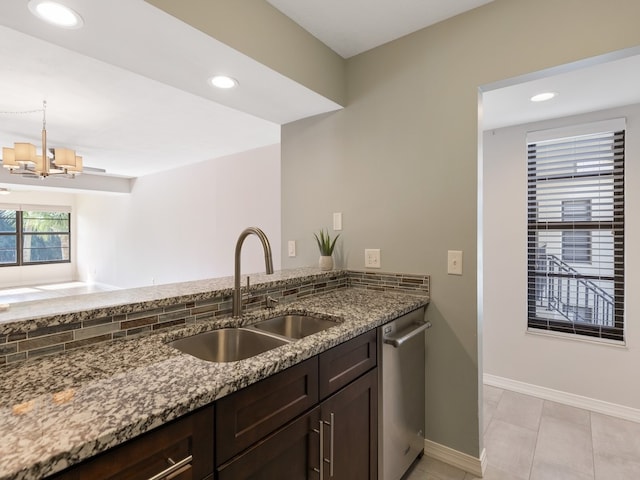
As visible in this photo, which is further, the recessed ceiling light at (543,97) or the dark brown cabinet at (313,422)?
the recessed ceiling light at (543,97)

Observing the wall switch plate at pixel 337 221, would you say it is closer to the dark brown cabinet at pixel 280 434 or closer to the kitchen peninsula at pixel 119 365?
the kitchen peninsula at pixel 119 365

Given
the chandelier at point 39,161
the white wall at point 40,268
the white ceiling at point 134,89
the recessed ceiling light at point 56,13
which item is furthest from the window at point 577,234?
the white wall at point 40,268

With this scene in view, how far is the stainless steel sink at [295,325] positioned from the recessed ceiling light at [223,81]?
129 centimetres

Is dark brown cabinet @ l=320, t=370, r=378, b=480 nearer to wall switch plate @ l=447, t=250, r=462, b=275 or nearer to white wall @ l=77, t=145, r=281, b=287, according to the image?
wall switch plate @ l=447, t=250, r=462, b=275

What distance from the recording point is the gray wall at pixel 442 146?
5.17ft

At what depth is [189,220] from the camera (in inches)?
200

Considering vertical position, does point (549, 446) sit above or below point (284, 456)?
below

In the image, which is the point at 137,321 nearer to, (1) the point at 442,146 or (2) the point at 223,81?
(2) the point at 223,81

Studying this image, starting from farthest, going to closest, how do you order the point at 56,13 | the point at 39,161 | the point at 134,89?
the point at 39,161, the point at 134,89, the point at 56,13

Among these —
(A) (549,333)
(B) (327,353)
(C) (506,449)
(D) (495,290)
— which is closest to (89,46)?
(B) (327,353)

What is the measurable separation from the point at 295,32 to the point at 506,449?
2.73 meters

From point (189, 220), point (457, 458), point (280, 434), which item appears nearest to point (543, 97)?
point (457, 458)

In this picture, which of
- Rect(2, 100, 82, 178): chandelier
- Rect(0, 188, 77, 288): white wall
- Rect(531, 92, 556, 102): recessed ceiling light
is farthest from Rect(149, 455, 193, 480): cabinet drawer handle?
Rect(0, 188, 77, 288): white wall

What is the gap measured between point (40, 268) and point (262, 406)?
9.95 m
